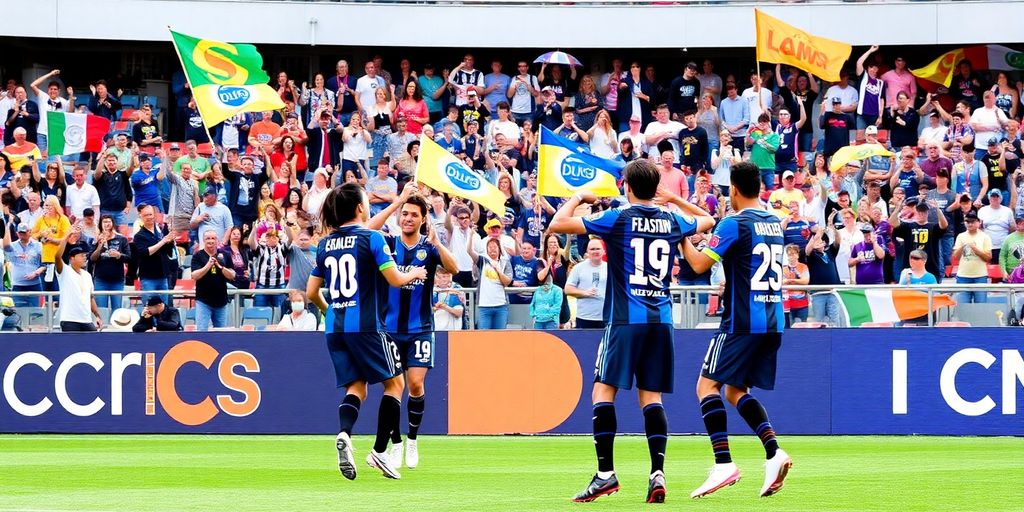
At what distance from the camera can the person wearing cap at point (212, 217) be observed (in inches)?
869

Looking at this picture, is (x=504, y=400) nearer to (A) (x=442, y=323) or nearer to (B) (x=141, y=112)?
(A) (x=442, y=323)

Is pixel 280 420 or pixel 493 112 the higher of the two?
pixel 493 112

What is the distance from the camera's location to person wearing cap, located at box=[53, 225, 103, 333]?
63.4 ft

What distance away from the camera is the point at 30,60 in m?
33.1

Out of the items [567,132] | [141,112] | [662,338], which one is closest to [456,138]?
[567,132]

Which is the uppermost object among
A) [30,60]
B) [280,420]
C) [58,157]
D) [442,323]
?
[30,60]

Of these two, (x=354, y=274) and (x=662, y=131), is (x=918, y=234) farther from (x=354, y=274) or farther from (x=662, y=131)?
(x=354, y=274)

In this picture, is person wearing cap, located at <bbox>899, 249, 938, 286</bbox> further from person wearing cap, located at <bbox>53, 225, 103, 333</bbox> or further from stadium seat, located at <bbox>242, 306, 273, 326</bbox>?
person wearing cap, located at <bbox>53, 225, 103, 333</bbox>

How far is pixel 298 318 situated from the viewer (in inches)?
767

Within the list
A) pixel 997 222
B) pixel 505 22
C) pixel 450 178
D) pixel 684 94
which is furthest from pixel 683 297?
pixel 505 22

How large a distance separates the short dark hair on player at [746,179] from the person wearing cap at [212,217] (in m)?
13.1

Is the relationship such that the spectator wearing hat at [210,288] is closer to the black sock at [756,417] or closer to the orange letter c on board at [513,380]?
the orange letter c on board at [513,380]

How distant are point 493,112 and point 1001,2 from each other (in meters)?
10.4

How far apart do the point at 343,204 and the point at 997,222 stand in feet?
43.8
